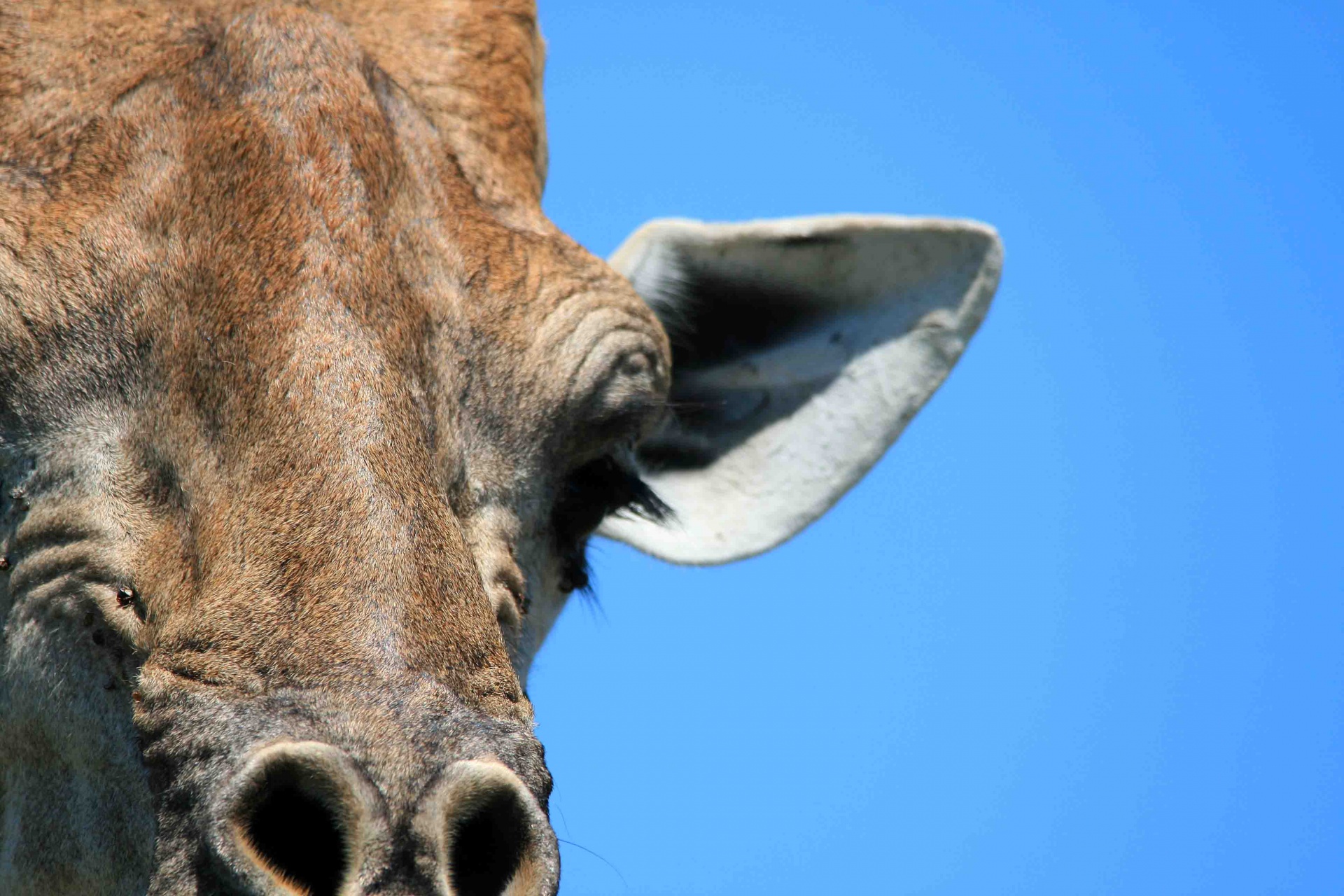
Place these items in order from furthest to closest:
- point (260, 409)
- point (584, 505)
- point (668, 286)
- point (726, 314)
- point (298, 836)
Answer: point (726, 314) < point (668, 286) < point (584, 505) < point (260, 409) < point (298, 836)

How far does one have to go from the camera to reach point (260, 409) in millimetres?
3727

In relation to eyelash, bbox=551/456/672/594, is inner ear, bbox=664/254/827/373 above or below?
above

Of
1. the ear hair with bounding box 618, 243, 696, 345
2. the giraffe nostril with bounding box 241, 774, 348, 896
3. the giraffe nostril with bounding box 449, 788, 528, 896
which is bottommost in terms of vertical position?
the giraffe nostril with bounding box 241, 774, 348, 896

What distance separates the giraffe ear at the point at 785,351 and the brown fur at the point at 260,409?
108cm

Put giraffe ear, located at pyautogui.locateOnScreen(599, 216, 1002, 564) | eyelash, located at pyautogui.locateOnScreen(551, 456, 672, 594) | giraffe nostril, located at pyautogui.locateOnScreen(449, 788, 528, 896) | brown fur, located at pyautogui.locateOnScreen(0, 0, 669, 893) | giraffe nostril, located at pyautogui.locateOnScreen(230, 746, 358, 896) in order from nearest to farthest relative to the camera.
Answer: giraffe nostril, located at pyautogui.locateOnScreen(230, 746, 358, 896)
giraffe nostril, located at pyautogui.locateOnScreen(449, 788, 528, 896)
brown fur, located at pyautogui.locateOnScreen(0, 0, 669, 893)
eyelash, located at pyautogui.locateOnScreen(551, 456, 672, 594)
giraffe ear, located at pyautogui.locateOnScreen(599, 216, 1002, 564)

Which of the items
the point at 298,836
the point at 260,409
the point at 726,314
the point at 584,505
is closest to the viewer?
the point at 298,836

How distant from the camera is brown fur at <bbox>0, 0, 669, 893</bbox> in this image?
340 centimetres

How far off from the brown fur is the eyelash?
9 cm

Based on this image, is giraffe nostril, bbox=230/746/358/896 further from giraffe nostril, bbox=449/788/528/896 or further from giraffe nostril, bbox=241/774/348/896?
giraffe nostril, bbox=449/788/528/896

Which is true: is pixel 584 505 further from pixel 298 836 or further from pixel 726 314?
pixel 298 836

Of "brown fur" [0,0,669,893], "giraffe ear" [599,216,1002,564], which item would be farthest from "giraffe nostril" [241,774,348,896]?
"giraffe ear" [599,216,1002,564]

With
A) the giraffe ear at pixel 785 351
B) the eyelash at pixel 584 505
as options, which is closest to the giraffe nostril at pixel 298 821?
the eyelash at pixel 584 505

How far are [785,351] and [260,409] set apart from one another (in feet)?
9.50

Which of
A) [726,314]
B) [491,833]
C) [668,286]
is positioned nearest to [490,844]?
[491,833]
